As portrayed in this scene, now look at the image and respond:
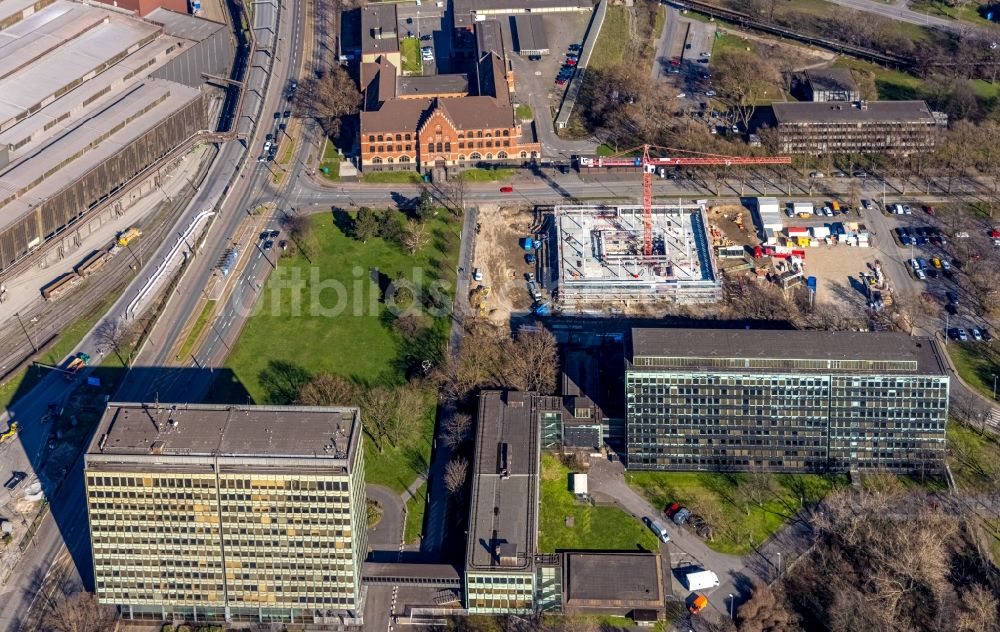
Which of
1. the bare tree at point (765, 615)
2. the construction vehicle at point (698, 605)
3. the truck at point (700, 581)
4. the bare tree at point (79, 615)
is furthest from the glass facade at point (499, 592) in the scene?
the bare tree at point (79, 615)

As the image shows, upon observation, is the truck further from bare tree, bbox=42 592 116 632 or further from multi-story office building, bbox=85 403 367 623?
bare tree, bbox=42 592 116 632

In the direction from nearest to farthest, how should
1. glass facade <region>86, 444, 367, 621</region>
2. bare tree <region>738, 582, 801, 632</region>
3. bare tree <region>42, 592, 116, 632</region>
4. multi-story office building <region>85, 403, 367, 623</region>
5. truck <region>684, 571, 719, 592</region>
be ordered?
multi-story office building <region>85, 403, 367, 623</region> < glass facade <region>86, 444, 367, 621</region> < bare tree <region>42, 592, 116, 632</region> < bare tree <region>738, 582, 801, 632</region> < truck <region>684, 571, 719, 592</region>

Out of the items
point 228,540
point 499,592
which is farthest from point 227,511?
point 499,592

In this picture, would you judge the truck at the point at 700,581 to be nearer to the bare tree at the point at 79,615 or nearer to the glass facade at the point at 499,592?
the glass facade at the point at 499,592

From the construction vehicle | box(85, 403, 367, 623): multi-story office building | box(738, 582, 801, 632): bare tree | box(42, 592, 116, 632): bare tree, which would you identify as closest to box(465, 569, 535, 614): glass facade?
box(85, 403, 367, 623): multi-story office building

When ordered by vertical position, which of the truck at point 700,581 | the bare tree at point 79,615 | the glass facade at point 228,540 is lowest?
the bare tree at point 79,615

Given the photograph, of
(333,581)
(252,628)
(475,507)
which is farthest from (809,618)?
(252,628)
